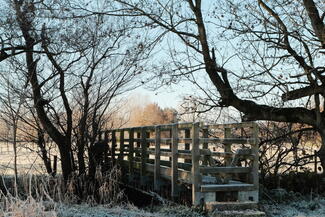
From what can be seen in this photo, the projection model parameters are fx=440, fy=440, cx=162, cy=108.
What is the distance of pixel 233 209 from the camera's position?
277 inches

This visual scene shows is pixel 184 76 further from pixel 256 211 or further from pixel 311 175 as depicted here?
pixel 256 211

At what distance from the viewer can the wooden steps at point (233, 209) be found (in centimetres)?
674

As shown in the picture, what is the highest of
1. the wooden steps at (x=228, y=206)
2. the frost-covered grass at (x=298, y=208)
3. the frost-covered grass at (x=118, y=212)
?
the wooden steps at (x=228, y=206)

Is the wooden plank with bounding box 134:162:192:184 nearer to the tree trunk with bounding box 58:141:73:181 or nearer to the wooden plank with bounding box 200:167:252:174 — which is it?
the wooden plank with bounding box 200:167:252:174

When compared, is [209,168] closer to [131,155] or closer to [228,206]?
[228,206]

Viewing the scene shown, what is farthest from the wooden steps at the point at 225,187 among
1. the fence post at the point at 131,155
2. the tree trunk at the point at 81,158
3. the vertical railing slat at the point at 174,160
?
the tree trunk at the point at 81,158

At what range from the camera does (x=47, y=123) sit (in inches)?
449

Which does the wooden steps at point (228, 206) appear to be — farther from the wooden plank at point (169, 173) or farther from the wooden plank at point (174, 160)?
the wooden plank at point (174, 160)

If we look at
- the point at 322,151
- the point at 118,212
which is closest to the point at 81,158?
the point at 118,212

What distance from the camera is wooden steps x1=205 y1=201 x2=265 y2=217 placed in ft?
22.1

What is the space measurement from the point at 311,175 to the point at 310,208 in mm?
1818

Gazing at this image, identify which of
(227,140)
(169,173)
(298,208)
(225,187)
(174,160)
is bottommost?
(298,208)

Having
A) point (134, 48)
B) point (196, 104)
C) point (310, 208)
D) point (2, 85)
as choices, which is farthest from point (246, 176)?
point (2, 85)

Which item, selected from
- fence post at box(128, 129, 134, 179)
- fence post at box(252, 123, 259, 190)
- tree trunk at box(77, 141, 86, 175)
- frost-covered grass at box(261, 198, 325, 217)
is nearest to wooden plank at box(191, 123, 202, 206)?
fence post at box(252, 123, 259, 190)
